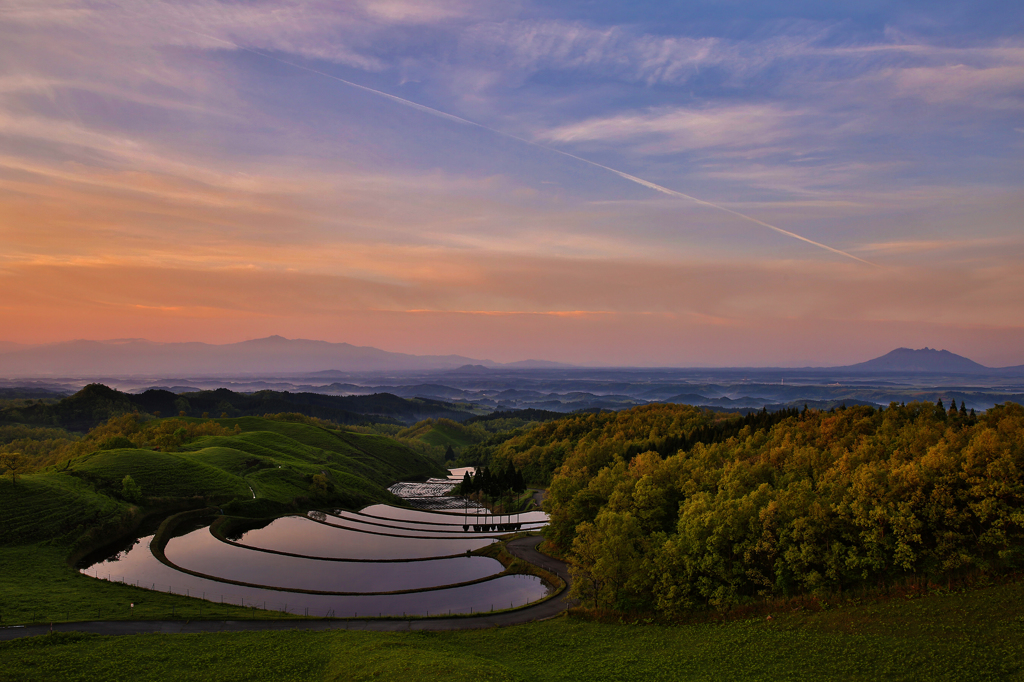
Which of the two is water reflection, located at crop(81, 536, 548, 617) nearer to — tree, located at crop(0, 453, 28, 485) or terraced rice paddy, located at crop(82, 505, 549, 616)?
terraced rice paddy, located at crop(82, 505, 549, 616)

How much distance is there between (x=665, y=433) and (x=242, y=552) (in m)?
104

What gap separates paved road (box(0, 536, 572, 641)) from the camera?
159 feet

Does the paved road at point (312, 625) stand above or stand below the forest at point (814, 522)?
below

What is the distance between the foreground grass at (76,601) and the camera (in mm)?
51312

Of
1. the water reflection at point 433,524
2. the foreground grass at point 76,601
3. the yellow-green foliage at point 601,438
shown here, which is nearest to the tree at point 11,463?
the foreground grass at point 76,601

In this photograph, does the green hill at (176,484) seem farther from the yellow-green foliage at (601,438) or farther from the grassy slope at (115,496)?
the yellow-green foliage at (601,438)

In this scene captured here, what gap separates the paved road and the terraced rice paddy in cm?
340

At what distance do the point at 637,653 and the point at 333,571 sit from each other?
47.8 metres

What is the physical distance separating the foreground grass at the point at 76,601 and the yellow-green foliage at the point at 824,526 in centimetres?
3996

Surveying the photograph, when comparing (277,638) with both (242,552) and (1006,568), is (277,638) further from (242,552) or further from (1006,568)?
(1006,568)

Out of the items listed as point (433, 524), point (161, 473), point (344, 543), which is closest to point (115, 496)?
point (161, 473)

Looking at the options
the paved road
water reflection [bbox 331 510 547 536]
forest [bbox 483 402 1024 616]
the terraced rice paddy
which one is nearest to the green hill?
the terraced rice paddy

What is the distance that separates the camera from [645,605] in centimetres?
5559

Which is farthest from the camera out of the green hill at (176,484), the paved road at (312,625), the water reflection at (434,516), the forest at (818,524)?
the water reflection at (434,516)
